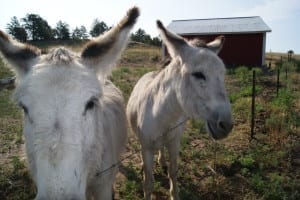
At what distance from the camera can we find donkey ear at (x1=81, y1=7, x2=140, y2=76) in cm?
244

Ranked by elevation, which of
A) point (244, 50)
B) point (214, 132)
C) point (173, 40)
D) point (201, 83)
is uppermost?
point (244, 50)

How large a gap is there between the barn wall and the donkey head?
19442 mm

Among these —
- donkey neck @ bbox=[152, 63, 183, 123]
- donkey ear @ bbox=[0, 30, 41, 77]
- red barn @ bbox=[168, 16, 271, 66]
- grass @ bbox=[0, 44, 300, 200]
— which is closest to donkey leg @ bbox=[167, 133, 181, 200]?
grass @ bbox=[0, 44, 300, 200]

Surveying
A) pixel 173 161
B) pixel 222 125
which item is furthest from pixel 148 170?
pixel 222 125

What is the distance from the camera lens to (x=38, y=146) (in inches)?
76.4

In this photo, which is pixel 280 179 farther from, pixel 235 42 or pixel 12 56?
pixel 235 42

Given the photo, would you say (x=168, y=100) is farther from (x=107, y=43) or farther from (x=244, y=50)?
(x=244, y=50)

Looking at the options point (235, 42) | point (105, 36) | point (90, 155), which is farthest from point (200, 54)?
point (235, 42)

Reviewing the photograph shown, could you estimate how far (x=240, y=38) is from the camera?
23578 millimetres

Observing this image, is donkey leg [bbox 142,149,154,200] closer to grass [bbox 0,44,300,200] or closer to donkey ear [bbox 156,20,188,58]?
grass [bbox 0,44,300,200]

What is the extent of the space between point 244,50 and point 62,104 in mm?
23222

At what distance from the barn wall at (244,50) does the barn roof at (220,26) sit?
1.68 feet

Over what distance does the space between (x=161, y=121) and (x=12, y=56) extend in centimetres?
246

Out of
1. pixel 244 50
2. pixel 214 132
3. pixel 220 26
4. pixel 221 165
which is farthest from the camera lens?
pixel 220 26
